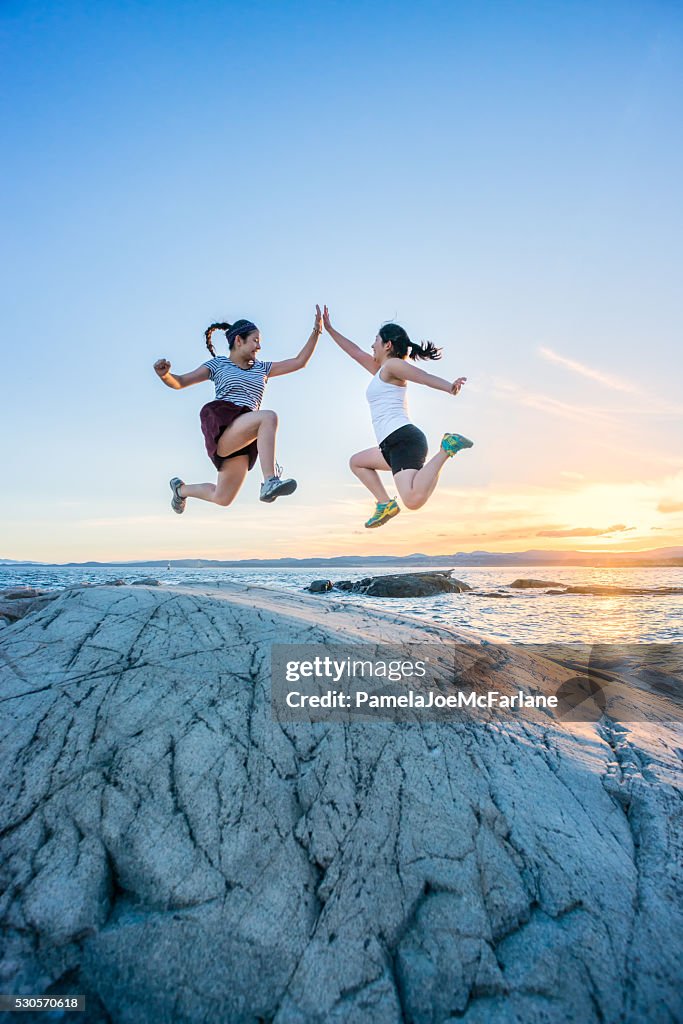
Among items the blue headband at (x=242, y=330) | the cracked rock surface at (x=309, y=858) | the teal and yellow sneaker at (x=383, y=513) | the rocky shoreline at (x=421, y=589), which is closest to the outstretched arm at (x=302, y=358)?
the blue headband at (x=242, y=330)

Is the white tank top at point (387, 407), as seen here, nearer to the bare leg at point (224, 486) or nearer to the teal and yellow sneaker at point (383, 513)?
the teal and yellow sneaker at point (383, 513)

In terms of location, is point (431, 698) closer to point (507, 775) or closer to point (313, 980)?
point (507, 775)

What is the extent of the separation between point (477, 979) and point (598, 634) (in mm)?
6982

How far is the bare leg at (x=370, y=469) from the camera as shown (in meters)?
5.46

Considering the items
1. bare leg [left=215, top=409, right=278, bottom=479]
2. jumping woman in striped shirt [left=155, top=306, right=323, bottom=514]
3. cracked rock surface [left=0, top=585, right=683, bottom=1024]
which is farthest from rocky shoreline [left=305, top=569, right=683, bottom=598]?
cracked rock surface [left=0, top=585, right=683, bottom=1024]

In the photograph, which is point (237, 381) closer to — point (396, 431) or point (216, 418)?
point (216, 418)

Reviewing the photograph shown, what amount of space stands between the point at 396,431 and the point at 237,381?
5.34 feet

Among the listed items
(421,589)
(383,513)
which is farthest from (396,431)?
(421,589)

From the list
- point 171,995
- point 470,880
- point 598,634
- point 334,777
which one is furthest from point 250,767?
point 598,634

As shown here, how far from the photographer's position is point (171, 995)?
1784mm

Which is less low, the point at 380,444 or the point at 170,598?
the point at 380,444

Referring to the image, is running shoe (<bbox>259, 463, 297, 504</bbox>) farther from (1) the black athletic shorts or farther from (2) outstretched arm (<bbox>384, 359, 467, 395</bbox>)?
(2) outstretched arm (<bbox>384, 359, 467, 395</bbox>)

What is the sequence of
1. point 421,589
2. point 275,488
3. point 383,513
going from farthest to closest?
1. point 421,589
2. point 383,513
3. point 275,488

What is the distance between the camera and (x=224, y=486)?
5.44 meters
